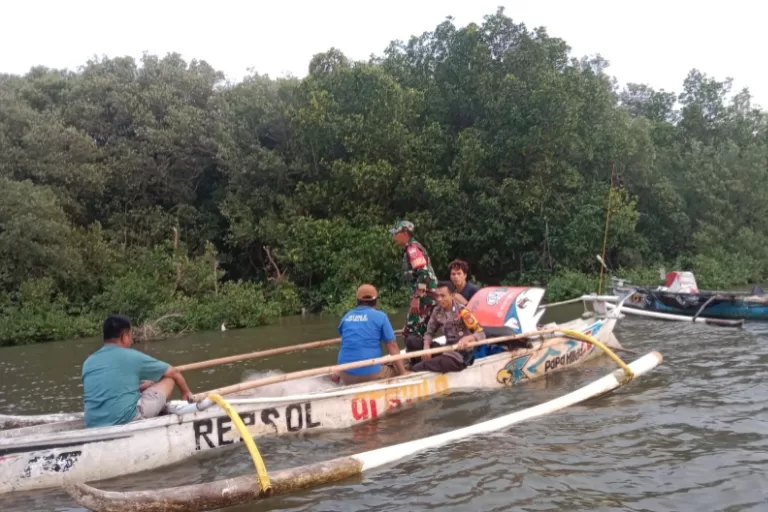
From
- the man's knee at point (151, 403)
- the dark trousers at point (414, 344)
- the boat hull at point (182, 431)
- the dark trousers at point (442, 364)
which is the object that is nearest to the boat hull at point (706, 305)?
the boat hull at point (182, 431)

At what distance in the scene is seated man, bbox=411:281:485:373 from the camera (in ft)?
25.5

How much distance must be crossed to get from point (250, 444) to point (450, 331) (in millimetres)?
3421

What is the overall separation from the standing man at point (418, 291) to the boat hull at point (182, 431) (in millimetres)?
830

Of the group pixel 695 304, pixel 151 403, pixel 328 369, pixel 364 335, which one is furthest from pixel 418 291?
pixel 695 304

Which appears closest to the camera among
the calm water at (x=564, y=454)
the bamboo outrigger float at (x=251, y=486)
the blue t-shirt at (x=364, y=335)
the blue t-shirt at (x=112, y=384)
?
the bamboo outrigger float at (x=251, y=486)

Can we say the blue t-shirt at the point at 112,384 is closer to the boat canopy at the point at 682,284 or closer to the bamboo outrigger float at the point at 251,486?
the bamboo outrigger float at the point at 251,486

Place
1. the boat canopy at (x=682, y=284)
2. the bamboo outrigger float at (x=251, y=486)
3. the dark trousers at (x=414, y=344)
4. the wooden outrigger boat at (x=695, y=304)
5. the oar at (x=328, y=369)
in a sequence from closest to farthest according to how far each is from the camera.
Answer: the bamboo outrigger float at (x=251, y=486) → the oar at (x=328, y=369) → the dark trousers at (x=414, y=344) → the wooden outrigger boat at (x=695, y=304) → the boat canopy at (x=682, y=284)

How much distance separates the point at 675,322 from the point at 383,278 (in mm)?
10805

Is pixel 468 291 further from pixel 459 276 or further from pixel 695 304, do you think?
pixel 695 304

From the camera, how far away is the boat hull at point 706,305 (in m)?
14.3

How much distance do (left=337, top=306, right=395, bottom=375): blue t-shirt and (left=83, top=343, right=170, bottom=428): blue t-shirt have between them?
2.39 metres

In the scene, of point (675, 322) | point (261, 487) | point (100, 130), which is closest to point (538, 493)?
point (261, 487)

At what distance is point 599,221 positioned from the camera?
81.6 feet

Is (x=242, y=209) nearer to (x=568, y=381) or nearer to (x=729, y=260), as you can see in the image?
(x=568, y=381)
